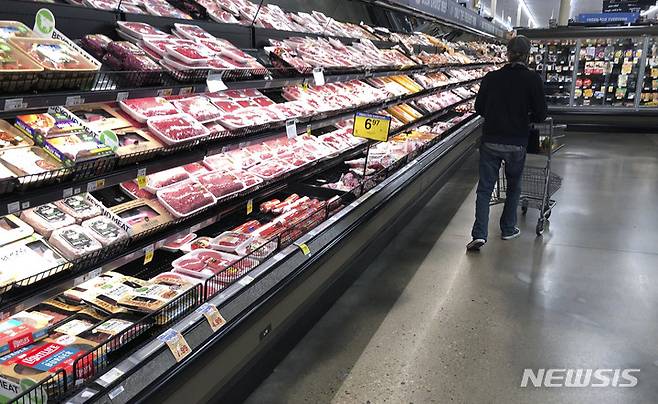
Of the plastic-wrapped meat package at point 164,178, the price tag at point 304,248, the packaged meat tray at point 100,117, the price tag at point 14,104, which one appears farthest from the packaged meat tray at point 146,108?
the price tag at point 304,248

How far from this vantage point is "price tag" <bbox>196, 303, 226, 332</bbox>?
6.79 feet

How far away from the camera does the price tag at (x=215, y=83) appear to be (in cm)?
262

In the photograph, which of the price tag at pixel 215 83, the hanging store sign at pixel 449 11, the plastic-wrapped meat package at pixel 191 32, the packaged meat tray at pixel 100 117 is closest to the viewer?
the packaged meat tray at pixel 100 117

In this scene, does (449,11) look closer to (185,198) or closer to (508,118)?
(508,118)

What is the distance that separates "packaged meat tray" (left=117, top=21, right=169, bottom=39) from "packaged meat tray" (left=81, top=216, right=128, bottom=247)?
94 centimetres

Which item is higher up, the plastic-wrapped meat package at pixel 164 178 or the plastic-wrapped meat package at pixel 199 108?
the plastic-wrapped meat package at pixel 199 108

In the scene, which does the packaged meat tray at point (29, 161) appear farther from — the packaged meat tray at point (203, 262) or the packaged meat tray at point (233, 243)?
the packaged meat tray at point (233, 243)

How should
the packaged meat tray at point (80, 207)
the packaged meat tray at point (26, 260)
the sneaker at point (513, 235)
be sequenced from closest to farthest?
the packaged meat tray at point (26, 260) < the packaged meat tray at point (80, 207) < the sneaker at point (513, 235)

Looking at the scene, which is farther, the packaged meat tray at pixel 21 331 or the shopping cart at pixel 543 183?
the shopping cart at pixel 543 183

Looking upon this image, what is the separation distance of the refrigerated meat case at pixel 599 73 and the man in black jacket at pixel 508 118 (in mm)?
8373

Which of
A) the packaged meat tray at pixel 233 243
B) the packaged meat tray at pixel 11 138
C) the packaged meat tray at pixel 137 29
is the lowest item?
the packaged meat tray at pixel 233 243

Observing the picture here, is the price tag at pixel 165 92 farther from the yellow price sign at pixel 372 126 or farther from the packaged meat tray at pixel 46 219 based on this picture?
the yellow price sign at pixel 372 126

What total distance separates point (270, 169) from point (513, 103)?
2224 mm

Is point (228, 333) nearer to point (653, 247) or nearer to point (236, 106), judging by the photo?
point (236, 106)
